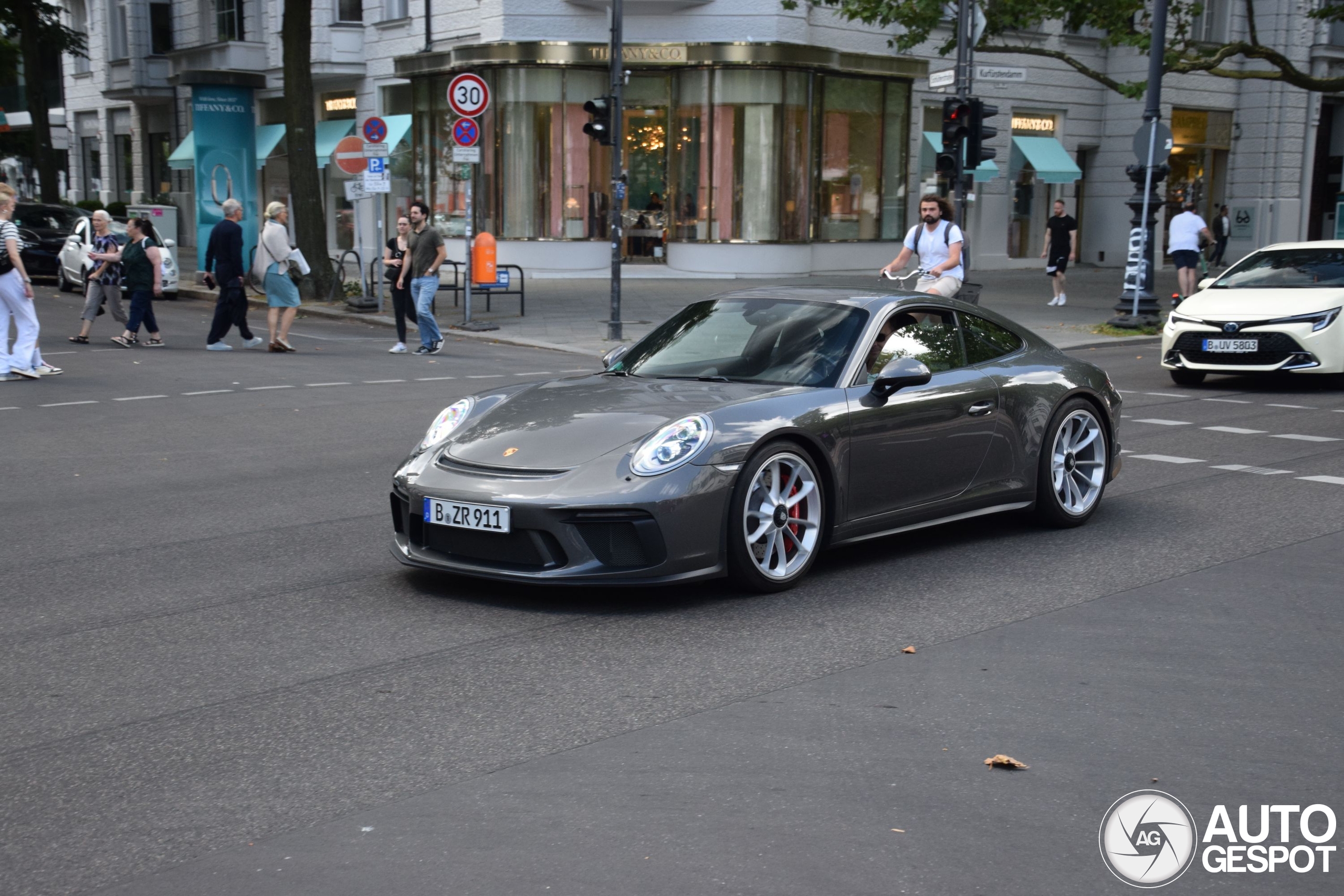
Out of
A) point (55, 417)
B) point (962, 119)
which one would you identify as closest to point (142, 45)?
point (962, 119)

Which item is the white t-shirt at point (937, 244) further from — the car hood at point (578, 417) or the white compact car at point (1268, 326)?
the car hood at point (578, 417)

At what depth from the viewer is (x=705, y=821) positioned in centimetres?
388

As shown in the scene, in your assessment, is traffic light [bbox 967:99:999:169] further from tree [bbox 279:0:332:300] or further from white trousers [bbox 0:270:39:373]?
white trousers [bbox 0:270:39:373]

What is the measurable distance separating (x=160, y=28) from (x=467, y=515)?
4300cm

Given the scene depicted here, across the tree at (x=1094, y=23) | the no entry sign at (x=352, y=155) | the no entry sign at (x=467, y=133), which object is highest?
the tree at (x=1094, y=23)

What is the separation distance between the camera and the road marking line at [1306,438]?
37.0ft

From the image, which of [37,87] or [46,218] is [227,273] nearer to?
[46,218]

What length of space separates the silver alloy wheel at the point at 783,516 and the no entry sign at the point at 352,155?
1736 centimetres

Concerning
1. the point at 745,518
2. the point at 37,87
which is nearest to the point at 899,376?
the point at 745,518

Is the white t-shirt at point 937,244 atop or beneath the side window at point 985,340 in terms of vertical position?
atop

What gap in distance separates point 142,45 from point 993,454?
140ft

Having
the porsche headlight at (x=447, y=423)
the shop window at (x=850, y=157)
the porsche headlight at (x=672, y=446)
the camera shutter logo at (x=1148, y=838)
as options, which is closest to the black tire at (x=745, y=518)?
the porsche headlight at (x=672, y=446)

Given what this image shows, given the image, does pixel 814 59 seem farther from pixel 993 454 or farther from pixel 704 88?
pixel 993 454

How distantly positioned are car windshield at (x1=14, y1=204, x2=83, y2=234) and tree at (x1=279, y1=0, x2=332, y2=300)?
640cm
